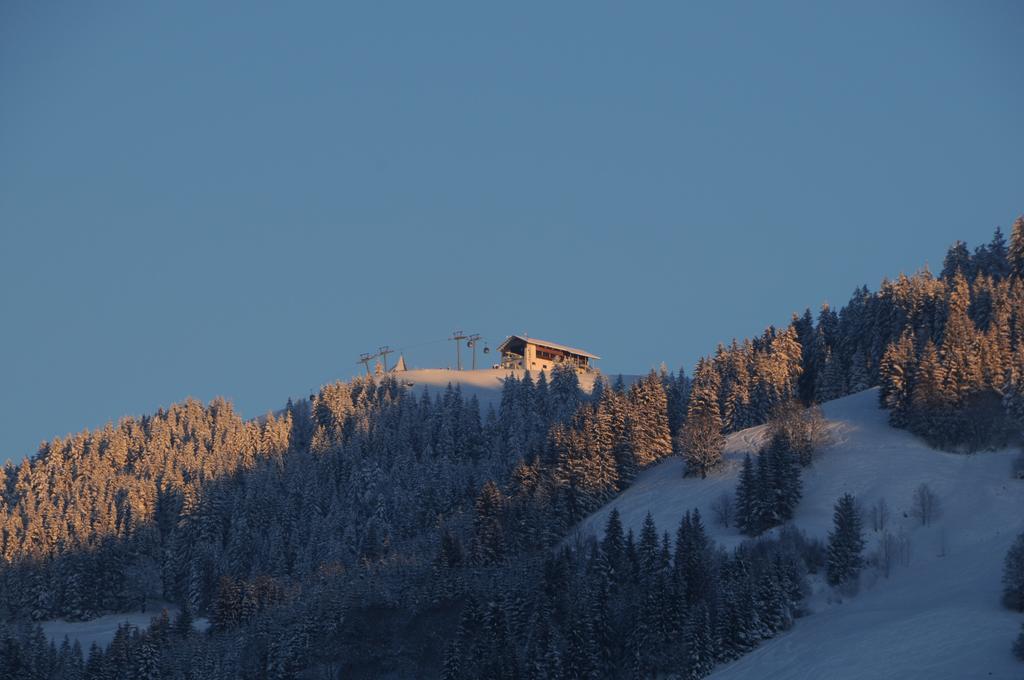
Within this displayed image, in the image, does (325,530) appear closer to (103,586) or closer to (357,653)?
(103,586)

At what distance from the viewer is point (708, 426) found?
123438 millimetres

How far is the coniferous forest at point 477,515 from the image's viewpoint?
98.1 meters

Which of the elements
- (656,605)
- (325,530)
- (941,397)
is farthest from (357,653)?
(941,397)

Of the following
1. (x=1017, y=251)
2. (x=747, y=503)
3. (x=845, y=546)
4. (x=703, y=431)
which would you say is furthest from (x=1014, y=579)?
(x=1017, y=251)

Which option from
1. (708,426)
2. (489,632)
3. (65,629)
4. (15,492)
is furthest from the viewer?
(15,492)

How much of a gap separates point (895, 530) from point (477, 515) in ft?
116

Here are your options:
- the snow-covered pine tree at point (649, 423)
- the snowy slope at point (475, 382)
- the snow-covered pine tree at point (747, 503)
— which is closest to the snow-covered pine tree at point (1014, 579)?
the snow-covered pine tree at point (747, 503)

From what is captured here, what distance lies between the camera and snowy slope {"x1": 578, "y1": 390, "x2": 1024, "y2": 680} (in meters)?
82.9

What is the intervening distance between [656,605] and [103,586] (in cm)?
6453

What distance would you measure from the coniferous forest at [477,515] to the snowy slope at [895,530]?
2.12 metres

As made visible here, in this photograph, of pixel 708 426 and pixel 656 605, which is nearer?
pixel 656 605

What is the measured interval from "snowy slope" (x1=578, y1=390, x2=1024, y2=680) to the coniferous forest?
2116 mm

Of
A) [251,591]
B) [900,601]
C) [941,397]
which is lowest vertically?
[900,601]

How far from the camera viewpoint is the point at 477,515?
120 m
